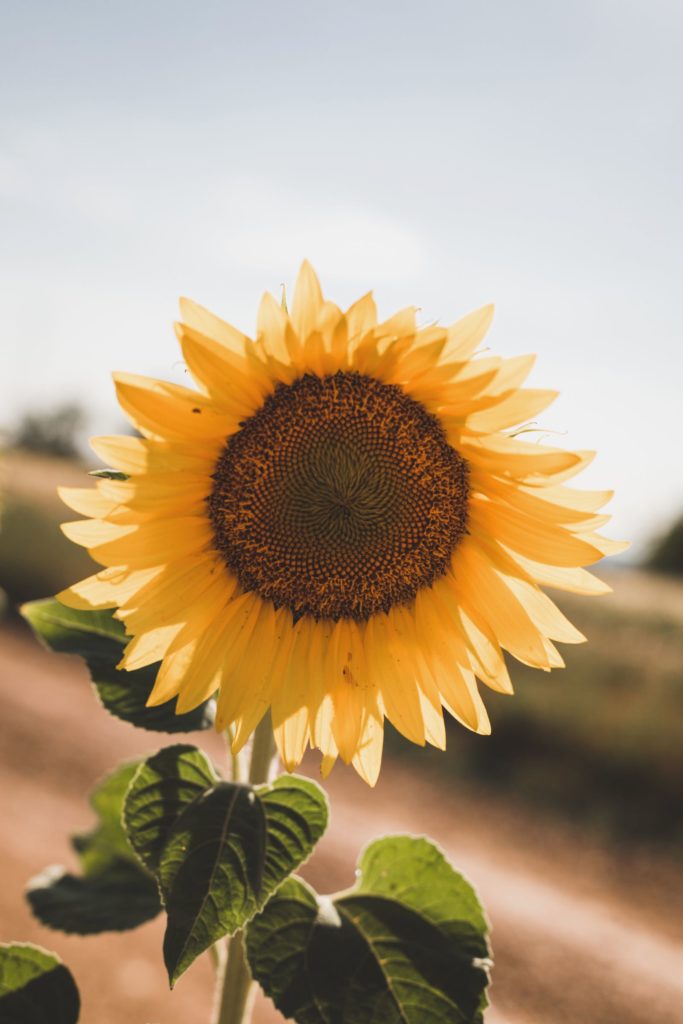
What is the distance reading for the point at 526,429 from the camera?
1306 mm

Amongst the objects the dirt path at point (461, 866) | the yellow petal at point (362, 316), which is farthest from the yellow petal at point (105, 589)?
the dirt path at point (461, 866)

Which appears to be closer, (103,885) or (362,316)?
(362,316)

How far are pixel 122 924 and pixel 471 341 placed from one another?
1190 millimetres

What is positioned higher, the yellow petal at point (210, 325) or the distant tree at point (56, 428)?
the yellow petal at point (210, 325)

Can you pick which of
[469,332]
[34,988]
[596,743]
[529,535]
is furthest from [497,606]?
[596,743]

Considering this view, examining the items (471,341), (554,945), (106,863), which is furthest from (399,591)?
(554,945)

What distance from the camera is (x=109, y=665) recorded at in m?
1.50

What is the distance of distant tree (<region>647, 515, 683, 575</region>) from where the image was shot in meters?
26.3

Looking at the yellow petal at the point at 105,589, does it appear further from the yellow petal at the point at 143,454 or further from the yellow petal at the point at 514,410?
the yellow petal at the point at 514,410

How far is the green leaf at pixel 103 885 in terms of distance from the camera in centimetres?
162

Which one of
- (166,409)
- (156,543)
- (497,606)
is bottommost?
(156,543)

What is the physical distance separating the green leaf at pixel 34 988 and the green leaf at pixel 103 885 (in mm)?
124

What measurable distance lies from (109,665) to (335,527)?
45cm

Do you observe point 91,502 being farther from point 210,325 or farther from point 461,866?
point 461,866
